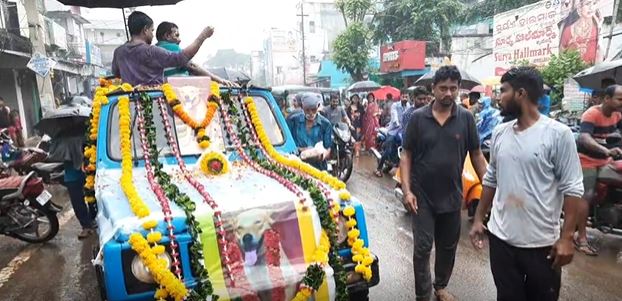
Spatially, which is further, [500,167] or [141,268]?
[500,167]

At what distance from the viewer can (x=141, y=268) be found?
2.57m

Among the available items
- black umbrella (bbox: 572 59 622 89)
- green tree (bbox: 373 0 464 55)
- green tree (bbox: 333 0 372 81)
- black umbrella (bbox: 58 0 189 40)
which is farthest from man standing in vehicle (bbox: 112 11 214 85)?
green tree (bbox: 333 0 372 81)

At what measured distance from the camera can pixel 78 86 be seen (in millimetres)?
36000

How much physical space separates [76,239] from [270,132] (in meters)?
3.34

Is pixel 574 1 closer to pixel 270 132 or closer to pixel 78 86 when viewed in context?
pixel 270 132

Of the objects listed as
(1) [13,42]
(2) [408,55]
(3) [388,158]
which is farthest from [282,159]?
(2) [408,55]

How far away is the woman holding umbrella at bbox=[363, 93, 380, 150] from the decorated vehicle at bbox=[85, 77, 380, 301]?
8.93 meters

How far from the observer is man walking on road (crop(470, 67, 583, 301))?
2465mm

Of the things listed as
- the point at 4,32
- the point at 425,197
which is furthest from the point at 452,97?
the point at 4,32

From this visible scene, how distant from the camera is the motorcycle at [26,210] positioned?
5.43m

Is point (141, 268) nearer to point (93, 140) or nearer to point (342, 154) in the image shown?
point (93, 140)

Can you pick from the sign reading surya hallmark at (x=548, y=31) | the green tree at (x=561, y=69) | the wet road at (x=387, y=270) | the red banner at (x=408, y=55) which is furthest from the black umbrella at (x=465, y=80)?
the red banner at (x=408, y=55)

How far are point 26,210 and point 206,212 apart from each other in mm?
4004

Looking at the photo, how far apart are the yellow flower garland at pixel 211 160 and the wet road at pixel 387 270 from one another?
5.43ft
